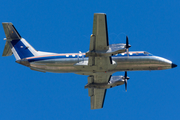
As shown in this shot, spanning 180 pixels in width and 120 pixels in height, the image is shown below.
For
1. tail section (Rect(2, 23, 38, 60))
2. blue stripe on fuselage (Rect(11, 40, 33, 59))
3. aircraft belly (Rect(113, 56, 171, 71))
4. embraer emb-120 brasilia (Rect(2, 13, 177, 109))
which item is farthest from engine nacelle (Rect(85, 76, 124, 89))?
blue stripe on fuselage (Rect(11, 40, 33, 59))

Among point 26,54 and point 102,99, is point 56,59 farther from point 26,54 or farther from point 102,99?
point 102,99

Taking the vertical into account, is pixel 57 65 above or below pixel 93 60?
below

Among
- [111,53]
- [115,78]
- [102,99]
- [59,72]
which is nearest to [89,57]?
[111,53]

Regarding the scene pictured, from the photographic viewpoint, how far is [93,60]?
3281 centimetres

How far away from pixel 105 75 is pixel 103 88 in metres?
2.48

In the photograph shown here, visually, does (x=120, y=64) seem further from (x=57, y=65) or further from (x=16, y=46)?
(x=16, y=46)

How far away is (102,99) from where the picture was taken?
41.2 meters

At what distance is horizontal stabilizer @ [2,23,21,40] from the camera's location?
35197mm

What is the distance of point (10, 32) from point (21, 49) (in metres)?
2.98

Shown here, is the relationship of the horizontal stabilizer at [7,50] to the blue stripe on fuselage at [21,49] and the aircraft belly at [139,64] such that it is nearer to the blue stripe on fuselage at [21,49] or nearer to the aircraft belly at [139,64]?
the blue stripe on fuselage at [21,49]

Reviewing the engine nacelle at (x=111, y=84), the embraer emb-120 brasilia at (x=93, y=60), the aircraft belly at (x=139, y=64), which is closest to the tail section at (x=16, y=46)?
the embraer emb-120 brasilia at (x=93, y=60)

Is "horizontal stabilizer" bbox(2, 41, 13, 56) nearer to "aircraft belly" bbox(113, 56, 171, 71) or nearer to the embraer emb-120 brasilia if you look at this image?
the embraer emb-120 brasilia

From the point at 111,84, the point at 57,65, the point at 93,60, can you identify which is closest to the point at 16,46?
the point at 57,65

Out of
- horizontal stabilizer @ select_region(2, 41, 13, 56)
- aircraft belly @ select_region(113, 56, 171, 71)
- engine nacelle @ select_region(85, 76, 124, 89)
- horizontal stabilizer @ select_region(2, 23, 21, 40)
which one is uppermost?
horizontal stabilizer @ select_region(2, 23, 21, 40)
